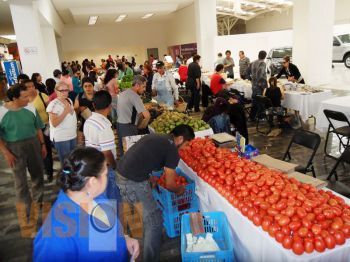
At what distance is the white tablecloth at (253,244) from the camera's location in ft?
5.95

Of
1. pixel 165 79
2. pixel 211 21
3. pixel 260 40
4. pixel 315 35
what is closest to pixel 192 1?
pixel 211 21

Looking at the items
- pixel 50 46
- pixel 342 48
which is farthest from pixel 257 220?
pixel 342 48

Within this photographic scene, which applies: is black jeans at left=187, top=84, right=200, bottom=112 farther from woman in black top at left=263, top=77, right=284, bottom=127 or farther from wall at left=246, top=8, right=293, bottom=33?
wall at left=246, top=8, right=293, bottom=33

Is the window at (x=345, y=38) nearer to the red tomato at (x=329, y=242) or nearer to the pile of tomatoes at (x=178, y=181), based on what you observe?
the pile of tomatoes at (x=178, y=181)

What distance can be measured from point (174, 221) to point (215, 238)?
693 millimetres

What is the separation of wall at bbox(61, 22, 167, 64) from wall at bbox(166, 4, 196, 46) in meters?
1.10

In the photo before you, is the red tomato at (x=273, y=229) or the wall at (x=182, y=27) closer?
the red tomato at (x=273, y=229)

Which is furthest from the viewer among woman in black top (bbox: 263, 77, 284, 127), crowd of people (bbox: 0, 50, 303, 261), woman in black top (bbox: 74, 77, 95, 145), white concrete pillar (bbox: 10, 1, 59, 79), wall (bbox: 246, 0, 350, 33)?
wall (bbox: 246, 0, 350, 33)

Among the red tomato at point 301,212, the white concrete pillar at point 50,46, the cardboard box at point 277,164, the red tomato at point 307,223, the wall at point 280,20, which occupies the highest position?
the wall at point 280,20

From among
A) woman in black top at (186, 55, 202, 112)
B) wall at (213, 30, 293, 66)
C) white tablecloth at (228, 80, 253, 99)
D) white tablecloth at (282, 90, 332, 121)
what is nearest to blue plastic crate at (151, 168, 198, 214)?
white tablecloth at (282, 90, 332, 121)

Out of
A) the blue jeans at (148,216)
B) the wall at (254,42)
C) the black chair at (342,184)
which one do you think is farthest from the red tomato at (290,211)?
the wall at (254,42)

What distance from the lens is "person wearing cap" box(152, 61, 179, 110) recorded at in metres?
6.48

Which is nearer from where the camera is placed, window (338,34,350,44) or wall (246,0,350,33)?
window (338,34,350,44)

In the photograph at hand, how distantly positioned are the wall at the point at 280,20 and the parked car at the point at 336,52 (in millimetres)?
3310
